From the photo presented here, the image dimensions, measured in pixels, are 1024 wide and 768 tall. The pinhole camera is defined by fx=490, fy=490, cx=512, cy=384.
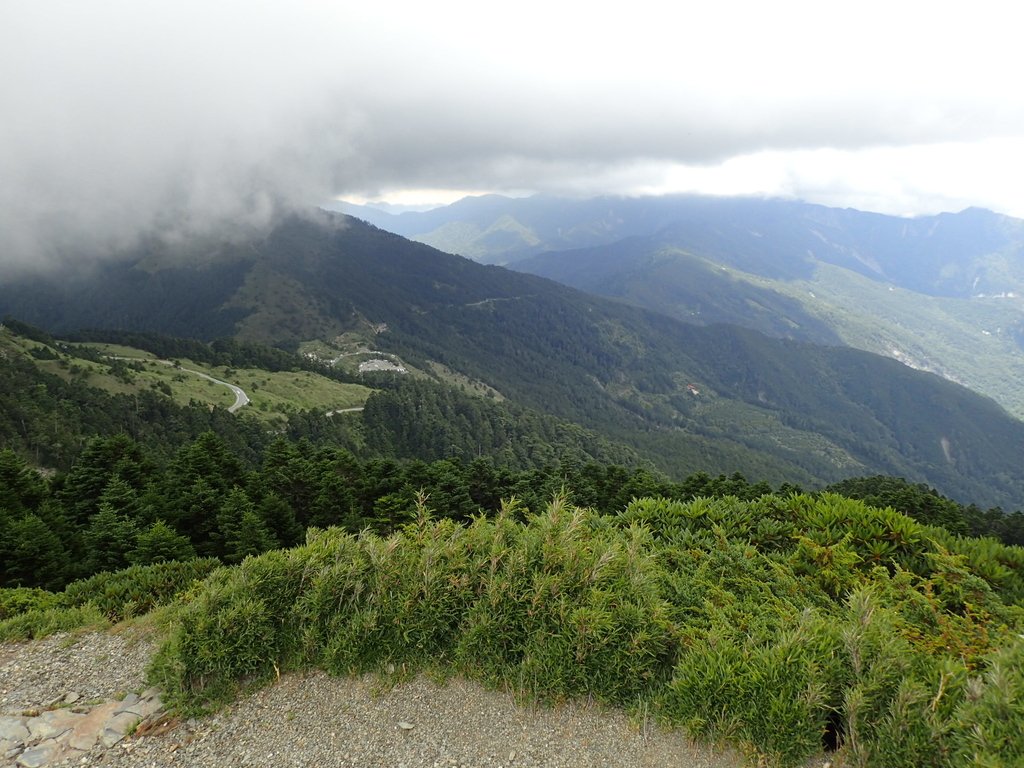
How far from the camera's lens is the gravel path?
7703mm

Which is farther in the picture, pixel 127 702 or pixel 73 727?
pixel 127 702

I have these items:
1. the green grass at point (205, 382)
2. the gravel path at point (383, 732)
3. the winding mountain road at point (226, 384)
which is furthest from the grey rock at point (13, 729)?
the winding mountain road at point (226, 384)

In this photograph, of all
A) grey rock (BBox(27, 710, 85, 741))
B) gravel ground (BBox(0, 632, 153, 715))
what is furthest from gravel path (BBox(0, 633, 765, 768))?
grey rock (BBox(27, 710, 85, 741))

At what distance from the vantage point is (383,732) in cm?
823

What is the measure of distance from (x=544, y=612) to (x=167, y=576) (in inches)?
471

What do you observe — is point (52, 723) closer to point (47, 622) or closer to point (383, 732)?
point (47, 622)

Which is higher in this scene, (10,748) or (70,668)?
(10,748)

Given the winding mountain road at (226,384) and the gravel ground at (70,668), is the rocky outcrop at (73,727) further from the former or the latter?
the winding mountain road at (226,384)

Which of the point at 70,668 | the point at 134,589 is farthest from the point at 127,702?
the point at 134,589

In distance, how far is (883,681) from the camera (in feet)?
23.3

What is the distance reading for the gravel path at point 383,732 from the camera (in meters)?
7.70

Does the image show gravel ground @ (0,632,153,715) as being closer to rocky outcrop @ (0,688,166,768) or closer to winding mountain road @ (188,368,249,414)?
rocky outcrop @ (0,688,166,768)

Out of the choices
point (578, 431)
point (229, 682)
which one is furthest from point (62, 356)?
point (229, 682)

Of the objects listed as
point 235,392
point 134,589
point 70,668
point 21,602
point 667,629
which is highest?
point 667,629
